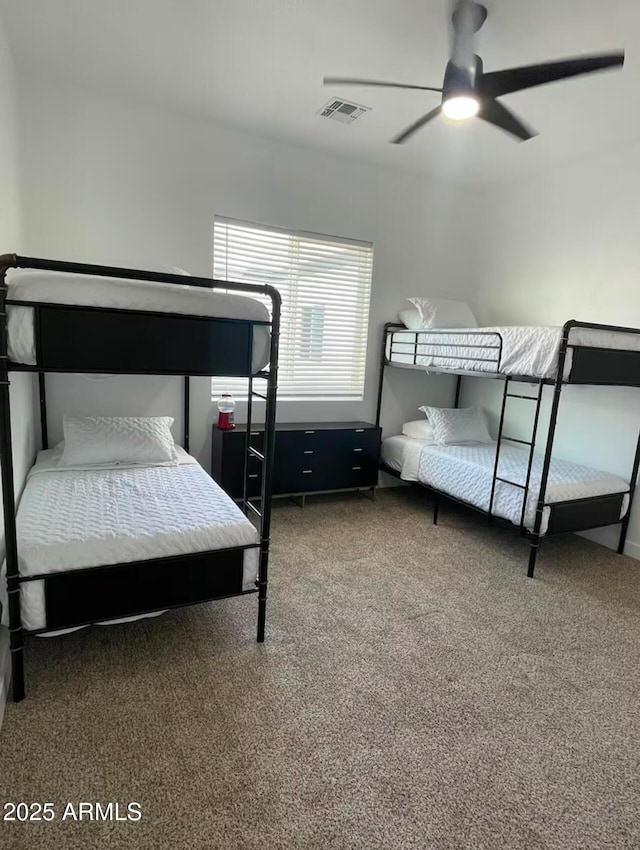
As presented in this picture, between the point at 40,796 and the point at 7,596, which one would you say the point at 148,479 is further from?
the point at 40,796

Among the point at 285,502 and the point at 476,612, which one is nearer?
the point at 476,612

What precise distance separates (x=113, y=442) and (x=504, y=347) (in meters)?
2.56

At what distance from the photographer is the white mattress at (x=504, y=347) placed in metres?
2.78

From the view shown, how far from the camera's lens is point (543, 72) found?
6.63 ft

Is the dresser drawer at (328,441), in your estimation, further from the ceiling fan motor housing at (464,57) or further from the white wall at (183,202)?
the ceiling fan motor housing at (464,57)

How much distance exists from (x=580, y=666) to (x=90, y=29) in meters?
3.85

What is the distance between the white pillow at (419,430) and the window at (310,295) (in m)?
0.56

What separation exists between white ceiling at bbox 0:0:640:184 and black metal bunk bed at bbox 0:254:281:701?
4.63 feet

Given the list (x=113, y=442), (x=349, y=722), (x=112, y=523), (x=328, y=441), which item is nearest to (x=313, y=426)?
(x=328, y=441)

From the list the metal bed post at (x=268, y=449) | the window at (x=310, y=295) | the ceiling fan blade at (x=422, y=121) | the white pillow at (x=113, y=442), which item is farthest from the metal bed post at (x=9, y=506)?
the window at (x=310, y=295)

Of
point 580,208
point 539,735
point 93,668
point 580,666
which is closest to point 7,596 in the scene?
point 93,668

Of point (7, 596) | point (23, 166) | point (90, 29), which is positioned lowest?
point (7, 596)

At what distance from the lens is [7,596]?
1.74 m

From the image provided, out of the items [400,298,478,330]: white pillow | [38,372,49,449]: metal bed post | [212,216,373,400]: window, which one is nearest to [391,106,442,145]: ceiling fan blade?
[212,216,373,400]: window
